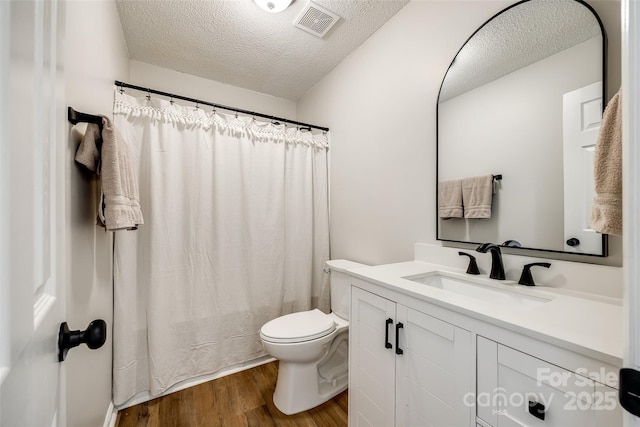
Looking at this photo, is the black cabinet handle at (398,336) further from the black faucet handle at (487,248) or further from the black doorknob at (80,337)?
the black doorknob at (80,337)

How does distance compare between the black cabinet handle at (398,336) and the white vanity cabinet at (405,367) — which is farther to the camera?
the black cabinet handle at (398,336)

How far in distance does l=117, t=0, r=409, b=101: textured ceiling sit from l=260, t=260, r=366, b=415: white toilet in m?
1.70

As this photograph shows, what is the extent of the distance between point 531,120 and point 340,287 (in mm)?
1447

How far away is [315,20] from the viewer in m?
1.70

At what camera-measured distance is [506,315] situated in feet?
2.44

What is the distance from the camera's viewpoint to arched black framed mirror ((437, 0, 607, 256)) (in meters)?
0.94

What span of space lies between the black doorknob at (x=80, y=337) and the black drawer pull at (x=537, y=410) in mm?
1010

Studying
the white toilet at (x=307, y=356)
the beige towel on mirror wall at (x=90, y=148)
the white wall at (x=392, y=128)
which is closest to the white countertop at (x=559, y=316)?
the white wall at (x=392, y=128)

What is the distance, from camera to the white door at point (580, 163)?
92cm

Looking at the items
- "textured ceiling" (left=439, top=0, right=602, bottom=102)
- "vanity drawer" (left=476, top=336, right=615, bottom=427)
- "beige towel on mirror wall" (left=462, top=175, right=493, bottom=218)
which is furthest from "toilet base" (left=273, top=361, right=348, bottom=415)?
"textured ceiling" (left=439, top=0, right=602, bottom=102)

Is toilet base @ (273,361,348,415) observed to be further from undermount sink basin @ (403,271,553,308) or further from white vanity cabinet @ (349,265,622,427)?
undermount sink basin @ (403,271,553,308)

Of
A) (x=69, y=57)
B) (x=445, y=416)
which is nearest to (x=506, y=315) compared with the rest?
(x=445, y=416)

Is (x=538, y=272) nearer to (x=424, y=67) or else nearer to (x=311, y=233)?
(x=424, y=67)

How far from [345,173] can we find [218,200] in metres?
1.03
